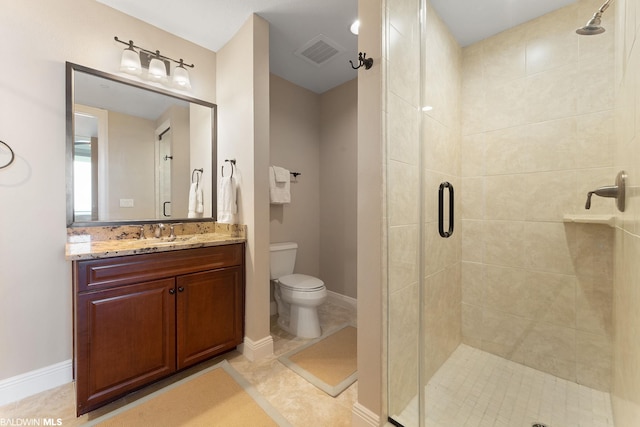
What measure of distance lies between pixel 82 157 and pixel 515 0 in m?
2.83

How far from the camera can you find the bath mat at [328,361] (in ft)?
5.25

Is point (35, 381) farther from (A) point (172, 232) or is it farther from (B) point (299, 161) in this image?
(B) point (299, 161)

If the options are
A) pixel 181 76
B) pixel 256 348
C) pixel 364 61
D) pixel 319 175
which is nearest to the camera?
pixel 364 61

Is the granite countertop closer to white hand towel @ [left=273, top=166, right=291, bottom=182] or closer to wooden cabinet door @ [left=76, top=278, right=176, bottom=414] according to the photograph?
wooden cabinet door @ [left=76, top=278, right=176, bottom=414]

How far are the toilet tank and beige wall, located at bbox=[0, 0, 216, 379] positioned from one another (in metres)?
1.38

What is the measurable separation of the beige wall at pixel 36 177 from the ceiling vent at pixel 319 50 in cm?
146

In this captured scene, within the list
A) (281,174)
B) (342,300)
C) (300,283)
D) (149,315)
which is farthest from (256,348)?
(281,174)

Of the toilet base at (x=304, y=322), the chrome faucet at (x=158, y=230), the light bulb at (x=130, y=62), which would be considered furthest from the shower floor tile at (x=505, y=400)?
the light bulb at (x=130, y=62)

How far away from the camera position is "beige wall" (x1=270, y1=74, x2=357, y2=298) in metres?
2.71

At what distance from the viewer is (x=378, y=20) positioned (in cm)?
117

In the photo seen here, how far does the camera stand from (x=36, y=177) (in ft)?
4.95

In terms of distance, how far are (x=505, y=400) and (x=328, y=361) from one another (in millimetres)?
1034

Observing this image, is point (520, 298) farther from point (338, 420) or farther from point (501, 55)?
point (501, 55)

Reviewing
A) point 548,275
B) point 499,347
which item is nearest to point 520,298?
point 548,275
